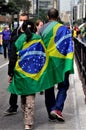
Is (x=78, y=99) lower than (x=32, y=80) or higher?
lower

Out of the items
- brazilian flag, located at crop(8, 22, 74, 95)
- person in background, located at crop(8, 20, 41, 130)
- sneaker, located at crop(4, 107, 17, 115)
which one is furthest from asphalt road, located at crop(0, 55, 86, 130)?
brazilian flag, located at crop(8, 22, 74, 95)

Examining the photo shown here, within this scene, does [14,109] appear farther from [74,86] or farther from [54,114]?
[74,86]

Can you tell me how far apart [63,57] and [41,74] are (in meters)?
0.62

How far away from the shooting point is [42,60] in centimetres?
761

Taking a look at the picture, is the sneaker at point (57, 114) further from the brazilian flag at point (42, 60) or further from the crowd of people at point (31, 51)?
the brazilian flag at point (42, 60)

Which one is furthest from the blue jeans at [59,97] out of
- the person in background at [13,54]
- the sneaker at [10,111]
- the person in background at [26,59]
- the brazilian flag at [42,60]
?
the sneaker at [10,111]

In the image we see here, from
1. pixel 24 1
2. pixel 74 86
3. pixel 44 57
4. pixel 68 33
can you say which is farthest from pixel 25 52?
pixel 24 1

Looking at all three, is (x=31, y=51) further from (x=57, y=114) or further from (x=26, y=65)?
(x=57, y=114)

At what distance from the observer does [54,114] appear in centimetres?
805

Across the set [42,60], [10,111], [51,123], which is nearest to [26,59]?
[42,60]

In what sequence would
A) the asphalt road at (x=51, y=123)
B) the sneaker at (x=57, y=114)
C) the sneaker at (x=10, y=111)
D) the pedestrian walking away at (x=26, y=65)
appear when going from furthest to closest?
the sneaker at (x=10, y=111) < the sneaker at (x=57, y=114) < the asphalt road at (x=51, y=123) < the pedestrian walking away at (x=26, y=65)

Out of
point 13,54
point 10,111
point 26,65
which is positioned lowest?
point 10,111

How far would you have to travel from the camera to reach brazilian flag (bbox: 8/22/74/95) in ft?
24.7

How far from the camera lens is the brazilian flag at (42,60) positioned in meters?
7.52
